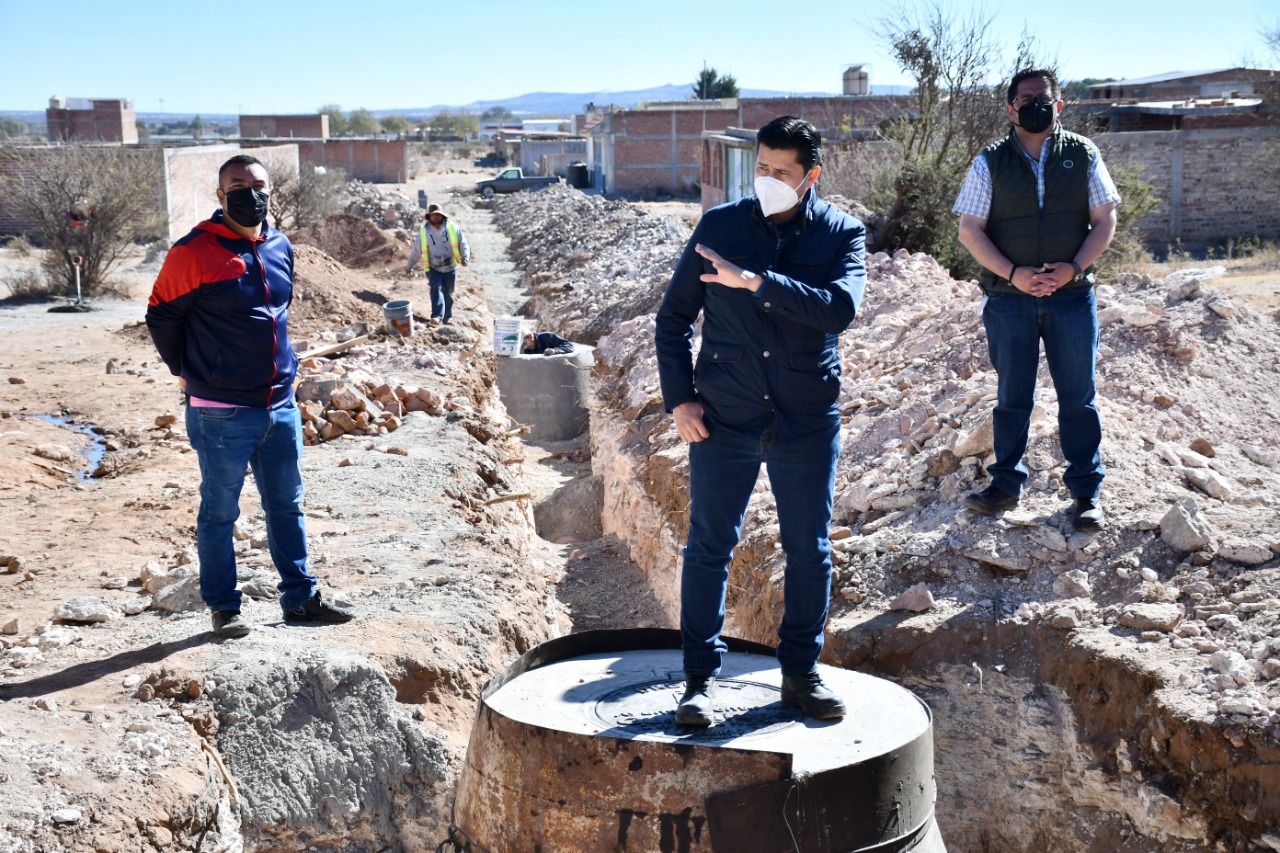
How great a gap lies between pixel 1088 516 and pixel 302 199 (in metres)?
24.5

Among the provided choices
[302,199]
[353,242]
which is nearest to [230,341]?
[353,242]

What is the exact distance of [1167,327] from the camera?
674cm

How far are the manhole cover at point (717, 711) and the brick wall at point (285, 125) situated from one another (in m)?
58.2

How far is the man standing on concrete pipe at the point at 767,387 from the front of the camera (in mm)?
3385

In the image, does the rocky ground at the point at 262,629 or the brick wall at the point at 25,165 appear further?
the brick wall at the point at 25,165

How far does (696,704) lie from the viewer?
341 centimetres

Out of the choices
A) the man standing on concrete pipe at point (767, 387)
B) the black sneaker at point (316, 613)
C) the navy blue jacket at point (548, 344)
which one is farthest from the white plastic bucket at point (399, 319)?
the man standing on concrete pipe at point (767, 387)

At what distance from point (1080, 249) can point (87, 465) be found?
298 inches

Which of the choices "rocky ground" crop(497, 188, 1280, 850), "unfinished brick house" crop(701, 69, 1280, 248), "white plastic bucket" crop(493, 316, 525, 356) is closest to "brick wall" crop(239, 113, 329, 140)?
"unfinished brick house" crop(701, 69, 1280, 248)

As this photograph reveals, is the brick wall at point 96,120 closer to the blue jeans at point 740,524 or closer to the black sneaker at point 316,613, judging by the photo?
the black sneaker at point 316,613

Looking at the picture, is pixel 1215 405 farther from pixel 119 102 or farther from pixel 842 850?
pixel 119 102

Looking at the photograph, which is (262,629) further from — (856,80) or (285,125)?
(285,125)

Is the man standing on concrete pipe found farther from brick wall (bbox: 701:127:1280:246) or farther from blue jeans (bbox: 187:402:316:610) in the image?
brick wall (bbox: 701:127:1280:246)

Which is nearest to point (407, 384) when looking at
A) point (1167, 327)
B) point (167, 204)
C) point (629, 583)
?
point (629, 583)
